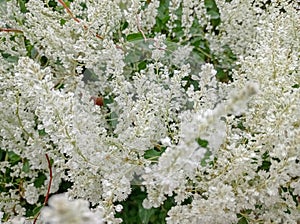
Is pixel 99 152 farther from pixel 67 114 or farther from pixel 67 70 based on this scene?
pixel 67 70

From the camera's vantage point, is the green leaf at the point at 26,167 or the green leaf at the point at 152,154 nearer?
the green leaf at the point at 152,154

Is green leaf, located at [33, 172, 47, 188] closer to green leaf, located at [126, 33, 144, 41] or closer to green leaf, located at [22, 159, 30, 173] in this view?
green leaf, located at [22, 159, 30, 173]

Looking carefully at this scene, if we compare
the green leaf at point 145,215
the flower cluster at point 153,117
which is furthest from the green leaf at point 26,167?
the green leaf at point 145,215

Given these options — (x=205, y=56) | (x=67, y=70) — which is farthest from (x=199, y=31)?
→ (x=67, y=70)

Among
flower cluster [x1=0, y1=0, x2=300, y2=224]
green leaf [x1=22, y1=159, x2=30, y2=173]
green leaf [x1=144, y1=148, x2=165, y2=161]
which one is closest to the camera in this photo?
flower cluster [x1=0, y1=0, x2=300, y2=224]

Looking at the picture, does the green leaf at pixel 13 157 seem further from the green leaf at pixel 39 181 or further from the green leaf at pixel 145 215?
the green leaf at pixel 145 215

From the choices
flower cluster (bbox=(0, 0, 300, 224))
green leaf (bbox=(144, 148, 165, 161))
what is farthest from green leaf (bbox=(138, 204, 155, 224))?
green leaf (bbox=(144, 148, 165, 161))

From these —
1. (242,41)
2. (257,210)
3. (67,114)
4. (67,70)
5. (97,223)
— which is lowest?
(257,210)

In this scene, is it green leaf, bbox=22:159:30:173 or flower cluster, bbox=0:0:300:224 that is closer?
flower cluster, bbox=0:0:300:224

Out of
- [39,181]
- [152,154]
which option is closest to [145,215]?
[152,154]
